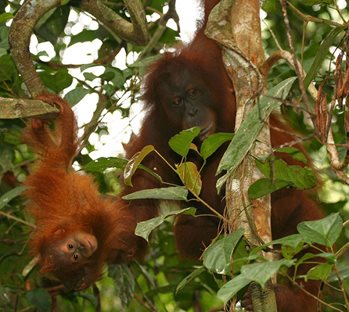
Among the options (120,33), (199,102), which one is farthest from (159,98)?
(120,33)

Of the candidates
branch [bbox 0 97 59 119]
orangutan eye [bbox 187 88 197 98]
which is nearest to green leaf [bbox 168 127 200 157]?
branch [bbox 0 97 59 119]

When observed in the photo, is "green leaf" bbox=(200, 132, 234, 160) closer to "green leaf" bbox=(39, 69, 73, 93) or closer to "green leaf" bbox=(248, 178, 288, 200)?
"green leaf" bbox=(248, 178, 288, 200)

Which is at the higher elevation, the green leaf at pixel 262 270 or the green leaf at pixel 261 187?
the green leaf at pixel 262 270

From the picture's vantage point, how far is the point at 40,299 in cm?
410

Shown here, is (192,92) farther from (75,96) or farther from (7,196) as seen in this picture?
(7,196)

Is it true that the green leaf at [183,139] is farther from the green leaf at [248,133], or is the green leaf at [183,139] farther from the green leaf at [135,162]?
the green leaf at [248,133]

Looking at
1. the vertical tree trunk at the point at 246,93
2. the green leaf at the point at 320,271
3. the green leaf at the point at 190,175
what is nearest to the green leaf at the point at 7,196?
the green leaf at the point at 190,175

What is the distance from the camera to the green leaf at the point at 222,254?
2.45 meters

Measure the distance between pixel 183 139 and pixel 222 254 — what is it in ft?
1.73

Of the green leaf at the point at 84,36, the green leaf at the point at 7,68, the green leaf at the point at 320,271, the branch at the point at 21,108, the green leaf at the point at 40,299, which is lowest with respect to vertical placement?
the green leaf at the point at 40,299

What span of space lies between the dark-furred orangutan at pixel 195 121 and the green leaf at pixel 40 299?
29.8 inches

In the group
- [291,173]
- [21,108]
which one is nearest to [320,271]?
[291,173]

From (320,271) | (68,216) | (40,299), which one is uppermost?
(320,271)

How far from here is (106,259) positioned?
4.41 metres
